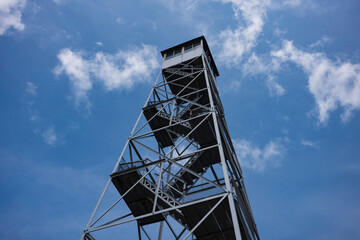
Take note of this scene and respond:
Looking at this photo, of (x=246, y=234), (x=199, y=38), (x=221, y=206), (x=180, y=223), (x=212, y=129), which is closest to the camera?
(x=221, y=206)

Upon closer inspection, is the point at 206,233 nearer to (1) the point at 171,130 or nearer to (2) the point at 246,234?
(2) the point at 246,234

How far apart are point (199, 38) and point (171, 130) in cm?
1215

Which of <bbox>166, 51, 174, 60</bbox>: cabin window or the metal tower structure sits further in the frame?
<bbox>166, 51, 174, 60</bbox>: cabin window

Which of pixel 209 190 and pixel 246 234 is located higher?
pixel 209 190

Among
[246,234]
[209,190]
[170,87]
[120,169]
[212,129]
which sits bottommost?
[246,234]

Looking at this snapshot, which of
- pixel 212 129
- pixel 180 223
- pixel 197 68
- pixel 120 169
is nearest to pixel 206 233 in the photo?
pixel 180 223

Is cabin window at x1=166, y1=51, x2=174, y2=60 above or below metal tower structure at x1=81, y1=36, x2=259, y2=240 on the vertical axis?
above

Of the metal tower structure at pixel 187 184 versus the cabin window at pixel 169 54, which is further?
the cabin window at pixel 169 54

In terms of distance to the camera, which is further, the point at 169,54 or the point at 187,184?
the point at 169,54

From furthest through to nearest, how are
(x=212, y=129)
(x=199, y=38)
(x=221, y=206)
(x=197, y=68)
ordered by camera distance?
(x=199, y=38), (x=197, y=68), (x=212, y=129), (x=221, y=206)

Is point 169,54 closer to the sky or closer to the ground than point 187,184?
closer to the sky

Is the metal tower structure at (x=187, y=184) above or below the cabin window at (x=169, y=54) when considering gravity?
below

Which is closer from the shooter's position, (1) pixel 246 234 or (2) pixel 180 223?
(1) pixel 246 234

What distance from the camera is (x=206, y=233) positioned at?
13.2 metres
